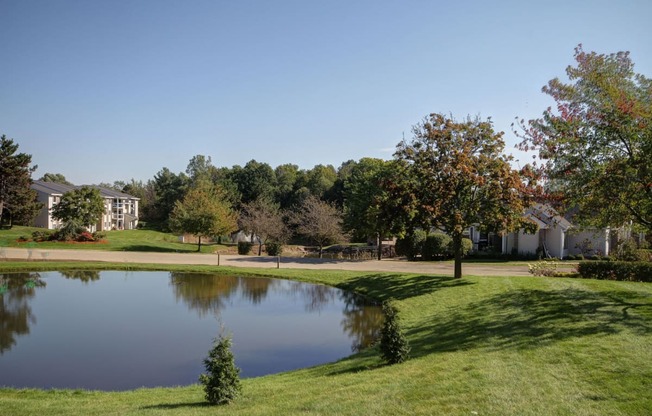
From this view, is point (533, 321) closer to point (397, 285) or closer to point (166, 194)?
point (397, 285)

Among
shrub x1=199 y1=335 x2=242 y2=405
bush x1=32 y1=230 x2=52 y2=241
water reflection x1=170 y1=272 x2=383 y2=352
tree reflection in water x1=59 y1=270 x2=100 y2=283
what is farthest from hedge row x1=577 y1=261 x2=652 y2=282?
bush x1=32 y1=230 x2=52 y2=241

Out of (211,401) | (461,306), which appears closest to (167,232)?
(461,306)

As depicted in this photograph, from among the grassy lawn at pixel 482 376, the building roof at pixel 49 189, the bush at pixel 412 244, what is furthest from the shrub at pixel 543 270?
the building roof at pixel 49 189

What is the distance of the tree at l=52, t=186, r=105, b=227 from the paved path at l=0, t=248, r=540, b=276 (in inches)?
473

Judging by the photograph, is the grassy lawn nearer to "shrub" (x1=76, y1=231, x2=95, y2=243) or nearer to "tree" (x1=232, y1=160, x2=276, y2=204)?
"shrub" (x1=76, y1=231, x2=95, y2=243)

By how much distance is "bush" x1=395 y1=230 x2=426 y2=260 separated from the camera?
38.5m

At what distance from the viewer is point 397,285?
23.6 m

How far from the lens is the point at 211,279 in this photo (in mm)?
28531

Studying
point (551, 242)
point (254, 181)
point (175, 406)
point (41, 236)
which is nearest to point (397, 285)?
point (175, 406)

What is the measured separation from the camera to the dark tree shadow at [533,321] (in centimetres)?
1202

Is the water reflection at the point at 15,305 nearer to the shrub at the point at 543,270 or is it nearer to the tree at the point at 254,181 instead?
the shrub at the point at 543,270

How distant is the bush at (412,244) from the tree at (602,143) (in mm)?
23125

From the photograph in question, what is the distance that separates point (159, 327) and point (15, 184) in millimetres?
47661

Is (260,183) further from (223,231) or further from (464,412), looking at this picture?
(464,412)
